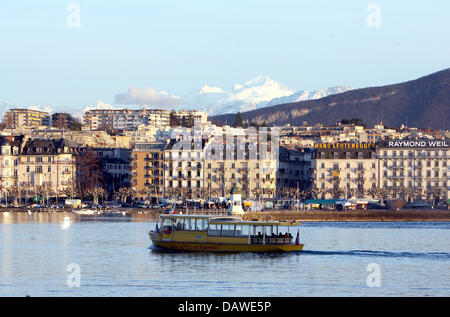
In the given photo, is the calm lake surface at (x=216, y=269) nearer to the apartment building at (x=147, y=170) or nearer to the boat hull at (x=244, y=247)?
the boat hull at (x=244, y=247)

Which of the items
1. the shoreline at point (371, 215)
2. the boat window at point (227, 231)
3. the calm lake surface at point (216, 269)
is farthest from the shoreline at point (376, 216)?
the boat window at point (227, 231)

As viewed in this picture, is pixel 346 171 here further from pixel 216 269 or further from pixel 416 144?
pixel 216 269


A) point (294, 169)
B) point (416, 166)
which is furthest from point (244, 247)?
point (294, 169)

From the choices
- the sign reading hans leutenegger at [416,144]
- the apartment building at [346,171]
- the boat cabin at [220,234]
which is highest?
the sign reading hans leutenegger at [416,144]

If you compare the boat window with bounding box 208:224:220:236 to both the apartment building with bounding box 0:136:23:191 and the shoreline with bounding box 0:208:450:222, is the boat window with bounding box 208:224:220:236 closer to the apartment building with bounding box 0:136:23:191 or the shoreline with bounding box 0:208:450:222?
the shoreline with bounding box 0:208:450:222

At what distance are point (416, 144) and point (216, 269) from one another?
109 meters

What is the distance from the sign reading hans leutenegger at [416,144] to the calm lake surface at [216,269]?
72290mm

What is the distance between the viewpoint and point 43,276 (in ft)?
192

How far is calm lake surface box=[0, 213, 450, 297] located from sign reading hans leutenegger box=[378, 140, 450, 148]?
7229 centimetres

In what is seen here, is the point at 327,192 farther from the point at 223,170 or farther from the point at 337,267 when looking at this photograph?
the point at 337,267

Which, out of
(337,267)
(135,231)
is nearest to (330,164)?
(135,231)

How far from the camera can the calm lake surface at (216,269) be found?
52.7m
